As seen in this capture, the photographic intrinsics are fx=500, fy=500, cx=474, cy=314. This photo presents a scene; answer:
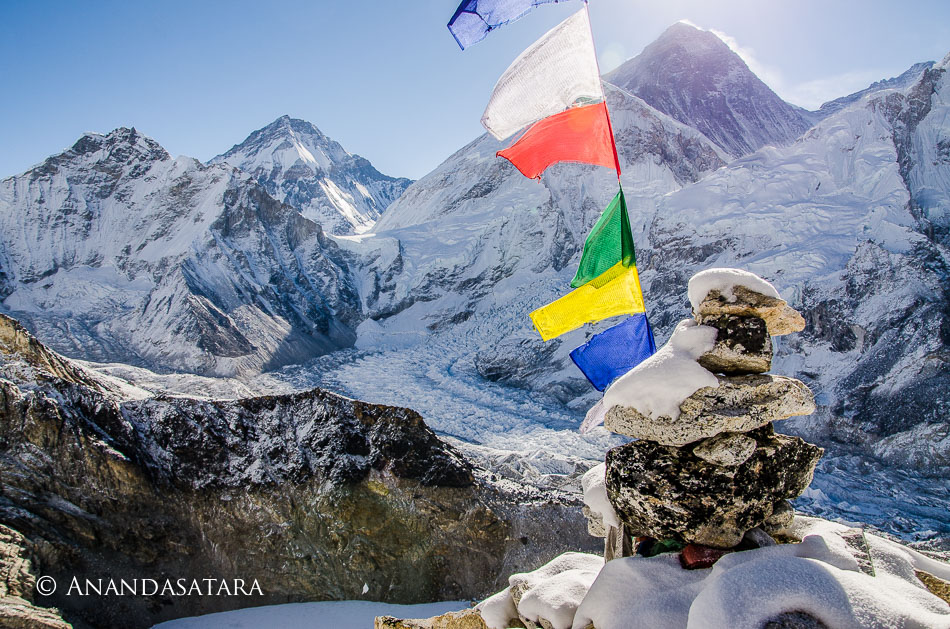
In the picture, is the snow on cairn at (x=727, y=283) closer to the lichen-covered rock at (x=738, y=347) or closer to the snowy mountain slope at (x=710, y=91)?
the lichen-covered rock at (x=738, y=347)

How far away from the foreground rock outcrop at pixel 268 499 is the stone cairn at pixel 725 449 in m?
14.3

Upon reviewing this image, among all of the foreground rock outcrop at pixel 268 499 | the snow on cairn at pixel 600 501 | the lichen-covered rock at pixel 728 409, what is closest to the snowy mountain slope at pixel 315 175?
the foreground rock outcrop at pixel 268 499

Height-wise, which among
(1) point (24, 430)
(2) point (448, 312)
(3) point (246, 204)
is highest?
(3) point (246, 204)

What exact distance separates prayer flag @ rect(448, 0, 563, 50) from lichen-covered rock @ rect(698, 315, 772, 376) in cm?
501

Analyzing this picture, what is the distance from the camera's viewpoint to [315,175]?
154000 millimetres

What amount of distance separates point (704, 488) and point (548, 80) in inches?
231

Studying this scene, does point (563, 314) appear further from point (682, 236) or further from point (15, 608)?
point (682, 236)

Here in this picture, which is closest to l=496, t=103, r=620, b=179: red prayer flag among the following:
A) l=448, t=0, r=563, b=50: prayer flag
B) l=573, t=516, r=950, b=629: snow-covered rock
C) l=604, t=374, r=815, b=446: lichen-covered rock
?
l=448, t=0, r=563, b=50: prayer flag

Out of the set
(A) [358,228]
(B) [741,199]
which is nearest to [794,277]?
(B) [741,199]

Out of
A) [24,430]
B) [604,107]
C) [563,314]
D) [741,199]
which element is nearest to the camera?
[604,107]

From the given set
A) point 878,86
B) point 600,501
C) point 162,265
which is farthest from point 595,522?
point 878,86

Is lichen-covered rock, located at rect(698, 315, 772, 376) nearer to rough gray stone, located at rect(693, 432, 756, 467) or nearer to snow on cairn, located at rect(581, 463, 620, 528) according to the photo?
rough gray stone, located at rect(693, 432, 756, 467)

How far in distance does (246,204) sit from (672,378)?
81326 millimetres

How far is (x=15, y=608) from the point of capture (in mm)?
11297
